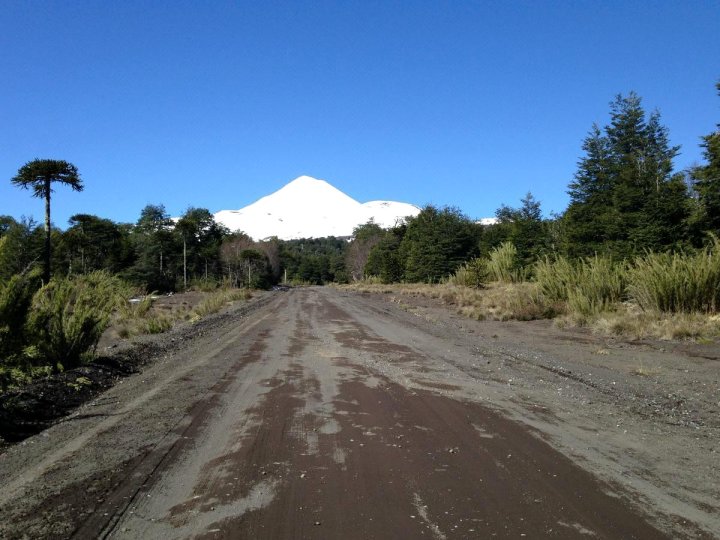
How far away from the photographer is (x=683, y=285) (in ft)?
49.0

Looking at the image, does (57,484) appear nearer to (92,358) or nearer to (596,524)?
(596,524)

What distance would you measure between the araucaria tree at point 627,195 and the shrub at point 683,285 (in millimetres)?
7846

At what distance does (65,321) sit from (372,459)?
25.7 ft

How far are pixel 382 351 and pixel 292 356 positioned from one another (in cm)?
220

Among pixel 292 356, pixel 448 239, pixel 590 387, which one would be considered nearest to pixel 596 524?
pixel 590 387

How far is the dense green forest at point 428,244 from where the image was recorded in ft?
30.7

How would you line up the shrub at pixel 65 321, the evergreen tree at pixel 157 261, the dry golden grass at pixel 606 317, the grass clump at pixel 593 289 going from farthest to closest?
the evergreen tree at pixel 157 261
the grass clump at pixel 593 289
the dry golden grass at pixel 606 317
the shrub at pixel 65 321

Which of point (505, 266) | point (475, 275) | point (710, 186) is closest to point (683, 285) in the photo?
point (710, 186)

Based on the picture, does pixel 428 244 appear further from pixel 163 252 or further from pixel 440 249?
pixel 163 252

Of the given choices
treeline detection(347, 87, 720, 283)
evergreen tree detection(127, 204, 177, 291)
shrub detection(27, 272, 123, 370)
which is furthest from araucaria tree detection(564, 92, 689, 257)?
evergreen tree detection(127, 204, 177, 291)

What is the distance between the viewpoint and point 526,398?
7727 mm

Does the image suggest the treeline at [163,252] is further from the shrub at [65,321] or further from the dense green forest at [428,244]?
the shrub at [65,321]

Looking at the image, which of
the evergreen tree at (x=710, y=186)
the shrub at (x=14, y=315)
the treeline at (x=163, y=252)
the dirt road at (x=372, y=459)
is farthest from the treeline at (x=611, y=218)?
the treeline at (x=163, y=252)

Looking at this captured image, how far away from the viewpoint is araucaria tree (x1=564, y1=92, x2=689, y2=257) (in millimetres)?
23156
